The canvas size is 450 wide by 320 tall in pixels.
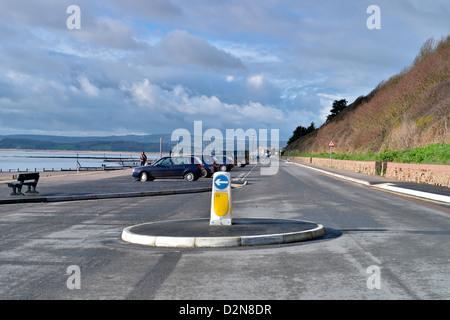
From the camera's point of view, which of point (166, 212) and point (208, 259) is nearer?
point (208, 259)

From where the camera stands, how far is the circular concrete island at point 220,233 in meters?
8.49

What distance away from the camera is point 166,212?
13797mm

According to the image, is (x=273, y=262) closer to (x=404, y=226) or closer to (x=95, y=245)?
(x=95, y=245)

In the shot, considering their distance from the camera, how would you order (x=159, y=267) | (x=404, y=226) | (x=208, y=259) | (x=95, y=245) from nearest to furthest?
(x=159, y=267), (x=208, y=259), (x=95, y=245), (x=404, y=226)

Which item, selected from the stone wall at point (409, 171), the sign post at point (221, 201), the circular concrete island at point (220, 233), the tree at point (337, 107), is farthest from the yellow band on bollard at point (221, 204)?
the tree at point (337, 107)

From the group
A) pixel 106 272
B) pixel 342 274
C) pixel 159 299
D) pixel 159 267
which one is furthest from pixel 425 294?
pixel 106 272

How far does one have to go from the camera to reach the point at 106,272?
Answer: 6.51 m

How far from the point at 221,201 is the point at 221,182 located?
1.36 ft

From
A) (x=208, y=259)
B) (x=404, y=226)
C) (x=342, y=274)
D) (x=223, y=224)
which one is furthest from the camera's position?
(x=404, y=226)

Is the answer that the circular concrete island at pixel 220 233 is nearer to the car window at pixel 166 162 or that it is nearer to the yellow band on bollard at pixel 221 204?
the yellow band on bollard at pixel 221 204

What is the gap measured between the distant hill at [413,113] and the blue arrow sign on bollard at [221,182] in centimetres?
2447

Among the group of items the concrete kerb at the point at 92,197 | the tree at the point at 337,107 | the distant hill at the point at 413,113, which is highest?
the tree at the point at 337,107

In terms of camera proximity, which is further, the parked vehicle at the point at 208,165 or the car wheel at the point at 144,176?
the parked vehicle at the point at 208,165
